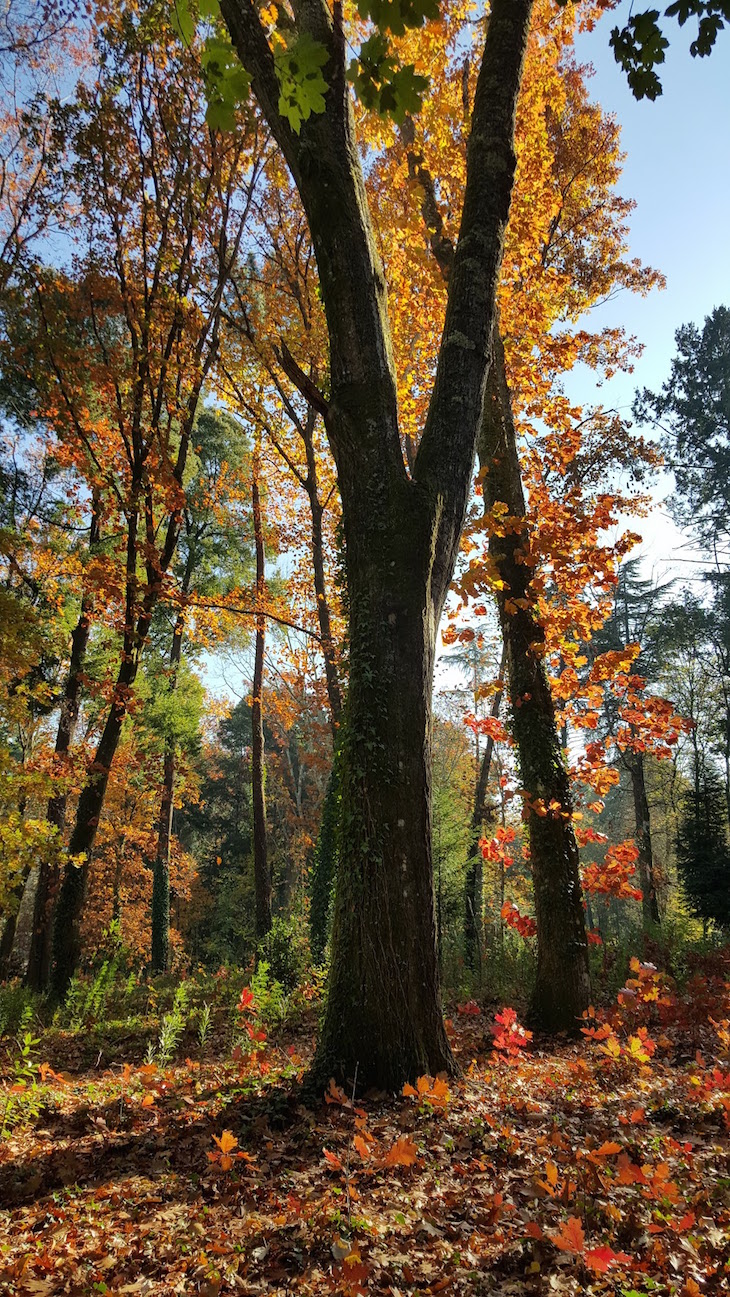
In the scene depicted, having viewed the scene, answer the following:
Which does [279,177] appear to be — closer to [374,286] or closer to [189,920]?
[374,286]

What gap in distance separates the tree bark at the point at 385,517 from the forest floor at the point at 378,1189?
0.46 meters

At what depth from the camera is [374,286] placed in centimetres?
401

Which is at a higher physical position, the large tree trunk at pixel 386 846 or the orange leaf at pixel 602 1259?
the large tree trunk at pixel 386 846

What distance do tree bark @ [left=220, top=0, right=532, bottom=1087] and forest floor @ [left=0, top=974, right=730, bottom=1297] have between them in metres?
0.46

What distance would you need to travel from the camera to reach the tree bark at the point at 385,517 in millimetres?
3357

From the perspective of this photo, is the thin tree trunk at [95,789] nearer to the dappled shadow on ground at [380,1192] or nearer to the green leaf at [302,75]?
the dappled shadow on ground at [380,1192]

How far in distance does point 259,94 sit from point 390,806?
4.54 m

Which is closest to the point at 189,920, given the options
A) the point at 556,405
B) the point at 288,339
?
the point at 288,339

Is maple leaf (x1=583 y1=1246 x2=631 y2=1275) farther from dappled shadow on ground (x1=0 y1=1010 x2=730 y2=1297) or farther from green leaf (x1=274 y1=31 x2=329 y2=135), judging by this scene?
green leaf (x1=274 y1=31 x2=329 y2=135)

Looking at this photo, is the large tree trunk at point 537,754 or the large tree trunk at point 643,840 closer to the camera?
the large tree trunk at point 537,754

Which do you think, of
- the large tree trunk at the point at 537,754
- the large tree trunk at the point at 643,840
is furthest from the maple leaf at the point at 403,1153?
the large tree trunk at the point at 643,840

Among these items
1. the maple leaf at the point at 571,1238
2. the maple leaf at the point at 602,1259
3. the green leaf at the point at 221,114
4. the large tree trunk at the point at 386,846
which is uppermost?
the green leaf at the point at 221,114

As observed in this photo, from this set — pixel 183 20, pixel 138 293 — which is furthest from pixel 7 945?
pixel 183 20

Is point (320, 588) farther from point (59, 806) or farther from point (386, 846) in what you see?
point (386, 846)
